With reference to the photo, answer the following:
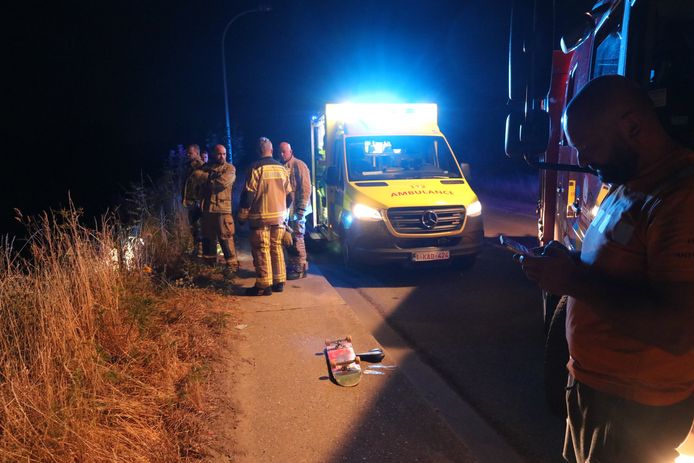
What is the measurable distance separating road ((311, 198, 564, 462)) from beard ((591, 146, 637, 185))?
85.5 inches

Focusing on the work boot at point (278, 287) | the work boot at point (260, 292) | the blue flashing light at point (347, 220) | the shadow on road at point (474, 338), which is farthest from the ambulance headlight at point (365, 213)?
the work boot at point (260, 292)

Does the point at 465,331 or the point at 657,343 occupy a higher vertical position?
the point at 657,343

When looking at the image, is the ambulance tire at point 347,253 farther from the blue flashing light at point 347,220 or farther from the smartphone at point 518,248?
the smartphone at point 518,248

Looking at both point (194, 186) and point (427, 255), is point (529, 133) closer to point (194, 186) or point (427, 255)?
point (427, 255)

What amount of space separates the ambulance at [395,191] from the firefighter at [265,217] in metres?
1.22

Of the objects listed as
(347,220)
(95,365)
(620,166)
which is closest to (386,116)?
(347,220)

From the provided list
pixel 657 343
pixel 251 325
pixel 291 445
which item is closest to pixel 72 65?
pixel 251 325

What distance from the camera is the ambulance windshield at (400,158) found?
7.74 meters

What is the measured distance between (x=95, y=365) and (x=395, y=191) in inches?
189

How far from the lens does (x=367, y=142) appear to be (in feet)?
27.3

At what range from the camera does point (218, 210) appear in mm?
7379

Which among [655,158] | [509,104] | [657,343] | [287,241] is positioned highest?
[509,104]

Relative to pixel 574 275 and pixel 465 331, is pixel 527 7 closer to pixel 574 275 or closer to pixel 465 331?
pixel 574 275

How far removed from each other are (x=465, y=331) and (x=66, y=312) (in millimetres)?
3668
